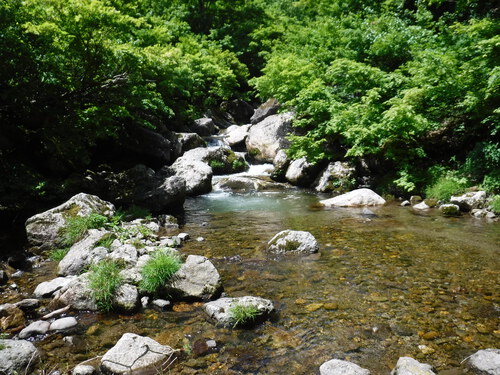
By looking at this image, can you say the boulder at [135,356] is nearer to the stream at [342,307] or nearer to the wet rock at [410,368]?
the stream at [342,307]

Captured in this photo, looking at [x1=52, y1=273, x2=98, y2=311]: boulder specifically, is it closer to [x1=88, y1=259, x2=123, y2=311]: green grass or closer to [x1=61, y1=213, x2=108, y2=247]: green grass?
[x1=88, y1=259, x2=123, y2=311]: green grass

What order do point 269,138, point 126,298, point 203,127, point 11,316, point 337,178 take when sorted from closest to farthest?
point 11,316
point 126,298
point 337,178
point 269,138
point 203,127

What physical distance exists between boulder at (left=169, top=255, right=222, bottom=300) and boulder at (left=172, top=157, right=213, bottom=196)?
381 inches

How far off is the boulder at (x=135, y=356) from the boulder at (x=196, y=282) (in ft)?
4.30

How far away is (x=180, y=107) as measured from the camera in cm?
2092

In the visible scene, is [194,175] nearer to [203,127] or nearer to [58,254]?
[58,254]

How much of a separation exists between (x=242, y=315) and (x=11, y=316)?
3.23 m

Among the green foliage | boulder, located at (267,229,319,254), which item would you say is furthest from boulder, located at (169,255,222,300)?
the green foliage

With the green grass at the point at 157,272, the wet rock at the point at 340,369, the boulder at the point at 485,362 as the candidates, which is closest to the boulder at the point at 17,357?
the green grass at the point at 157,272

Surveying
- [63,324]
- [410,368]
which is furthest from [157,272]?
[410,368]

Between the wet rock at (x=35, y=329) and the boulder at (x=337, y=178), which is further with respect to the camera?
the boulder at (x=337, y=178)

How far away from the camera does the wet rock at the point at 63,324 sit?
4305mm

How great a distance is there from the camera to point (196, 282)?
5176 mm

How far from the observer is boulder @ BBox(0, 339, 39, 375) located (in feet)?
11.0
